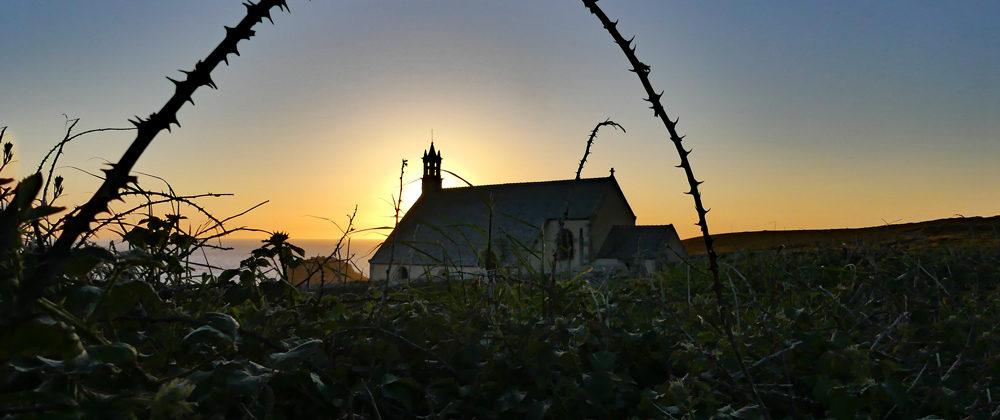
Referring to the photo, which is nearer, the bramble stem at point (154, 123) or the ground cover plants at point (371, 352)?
the bramble stem at point (154, 123)

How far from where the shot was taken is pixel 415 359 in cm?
228

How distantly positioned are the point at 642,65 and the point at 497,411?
1.08 meters

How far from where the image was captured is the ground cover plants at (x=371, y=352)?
1.12m

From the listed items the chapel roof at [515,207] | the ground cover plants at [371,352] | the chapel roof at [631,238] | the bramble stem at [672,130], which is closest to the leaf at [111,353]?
the ground cover plants at [371,352]

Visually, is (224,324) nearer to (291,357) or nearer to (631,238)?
(291,357)

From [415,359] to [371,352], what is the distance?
16 cm

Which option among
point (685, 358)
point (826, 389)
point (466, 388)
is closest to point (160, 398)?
point (466, 388)

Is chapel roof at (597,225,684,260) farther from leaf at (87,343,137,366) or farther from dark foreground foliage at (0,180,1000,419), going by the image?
leaf at (87,343,137,366)

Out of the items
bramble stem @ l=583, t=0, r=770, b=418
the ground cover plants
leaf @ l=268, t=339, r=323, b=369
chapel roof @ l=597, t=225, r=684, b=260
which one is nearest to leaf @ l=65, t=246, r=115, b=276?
the ground cover plants

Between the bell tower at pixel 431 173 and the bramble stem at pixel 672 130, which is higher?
the bell tower at pixel 431 173

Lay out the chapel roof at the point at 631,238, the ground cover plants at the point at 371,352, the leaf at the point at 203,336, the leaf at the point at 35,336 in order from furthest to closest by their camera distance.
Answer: the chapel roof at the point at 631,238, the leaf at the point at 203,336, the ground cover plants at the point at 371,352, the leaf at the point at 35,336

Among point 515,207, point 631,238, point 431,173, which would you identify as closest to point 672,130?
point 631,238

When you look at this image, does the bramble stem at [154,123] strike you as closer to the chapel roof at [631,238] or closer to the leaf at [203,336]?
the leaf at [203,336]


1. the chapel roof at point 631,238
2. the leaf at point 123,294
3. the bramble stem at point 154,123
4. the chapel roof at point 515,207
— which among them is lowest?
the leaf at point 123,294
